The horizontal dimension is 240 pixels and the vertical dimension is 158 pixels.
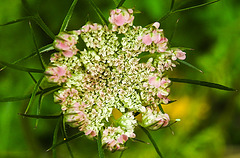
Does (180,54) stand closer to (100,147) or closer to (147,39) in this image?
(147,39)

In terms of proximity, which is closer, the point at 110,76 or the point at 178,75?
the point at 110,76

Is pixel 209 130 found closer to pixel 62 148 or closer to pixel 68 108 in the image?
pixel 62 148

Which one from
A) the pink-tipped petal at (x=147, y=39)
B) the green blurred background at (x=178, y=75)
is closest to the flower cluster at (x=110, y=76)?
the pink-tipped petal at (x=147, y=39)

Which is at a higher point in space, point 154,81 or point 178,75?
point 154,81

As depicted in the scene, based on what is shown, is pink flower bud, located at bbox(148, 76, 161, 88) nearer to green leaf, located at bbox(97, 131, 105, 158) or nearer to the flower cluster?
the flower cluster

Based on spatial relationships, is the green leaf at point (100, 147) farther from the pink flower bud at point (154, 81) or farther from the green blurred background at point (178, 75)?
the green blurred background at point (178, 75)

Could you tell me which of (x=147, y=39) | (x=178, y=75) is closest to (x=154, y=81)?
(x=147, y=39)

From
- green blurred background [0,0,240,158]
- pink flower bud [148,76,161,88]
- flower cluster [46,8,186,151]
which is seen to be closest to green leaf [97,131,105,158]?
flower cluster [46,8,186,151]
